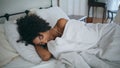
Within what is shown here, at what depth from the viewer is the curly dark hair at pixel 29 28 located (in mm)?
1416

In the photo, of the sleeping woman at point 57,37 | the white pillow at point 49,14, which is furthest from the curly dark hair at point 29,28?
the white pillow at point 49,14

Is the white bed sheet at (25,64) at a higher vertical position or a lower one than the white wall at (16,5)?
lower

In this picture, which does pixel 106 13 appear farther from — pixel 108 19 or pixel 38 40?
pixel 38 40

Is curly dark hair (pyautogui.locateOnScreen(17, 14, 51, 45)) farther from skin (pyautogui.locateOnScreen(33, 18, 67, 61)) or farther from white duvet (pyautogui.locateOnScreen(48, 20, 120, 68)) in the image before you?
white duvet (pyautogui.locateOnScreen(48, 20, 120, 68))

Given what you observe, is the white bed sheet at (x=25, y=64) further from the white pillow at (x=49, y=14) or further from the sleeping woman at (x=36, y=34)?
the white pillow at (x=49, y=14)

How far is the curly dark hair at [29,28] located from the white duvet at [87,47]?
16cm

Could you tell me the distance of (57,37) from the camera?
1409 millimetres

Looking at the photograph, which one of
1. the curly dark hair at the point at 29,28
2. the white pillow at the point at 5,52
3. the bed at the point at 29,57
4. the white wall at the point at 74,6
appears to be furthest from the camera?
the white wall at the point at 74,6

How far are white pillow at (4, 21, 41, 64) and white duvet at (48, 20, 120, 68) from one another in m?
0.15

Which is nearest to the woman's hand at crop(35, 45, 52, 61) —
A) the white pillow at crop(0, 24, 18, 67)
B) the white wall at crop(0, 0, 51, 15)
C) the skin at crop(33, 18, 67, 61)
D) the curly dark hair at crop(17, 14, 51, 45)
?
the skin at crop(33, 18, 67, 61)

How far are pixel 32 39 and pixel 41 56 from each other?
0.54 feet

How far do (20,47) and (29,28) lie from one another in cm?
18

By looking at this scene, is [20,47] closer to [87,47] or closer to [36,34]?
[36,34]

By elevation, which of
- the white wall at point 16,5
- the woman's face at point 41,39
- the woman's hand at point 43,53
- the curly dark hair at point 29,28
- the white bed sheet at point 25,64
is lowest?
the white bed sheet at point 25,64
